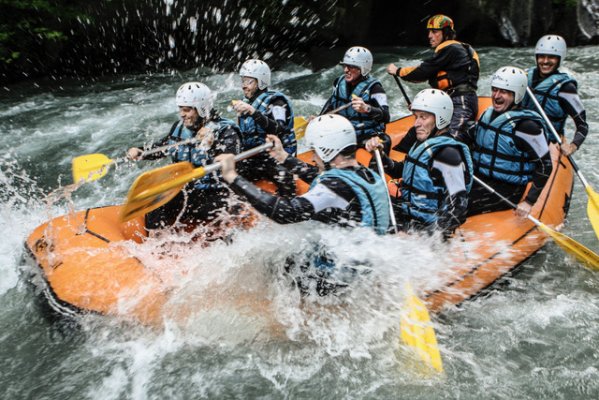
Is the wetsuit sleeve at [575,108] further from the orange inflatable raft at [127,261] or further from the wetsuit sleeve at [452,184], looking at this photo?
the wetsuit sleeve at [452,184]

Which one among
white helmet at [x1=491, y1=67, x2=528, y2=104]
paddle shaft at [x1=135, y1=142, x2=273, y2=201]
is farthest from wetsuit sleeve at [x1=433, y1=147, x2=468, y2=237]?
paddle shaft at [x1=135, y1=142, x2=273, y2=201]

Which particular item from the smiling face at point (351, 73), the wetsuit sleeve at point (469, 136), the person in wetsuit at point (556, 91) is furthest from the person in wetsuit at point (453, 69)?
the wetsuit sleeve at point (469, 136)

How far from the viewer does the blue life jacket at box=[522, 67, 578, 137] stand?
5148 millimetres

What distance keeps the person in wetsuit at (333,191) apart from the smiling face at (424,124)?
0.86 meters

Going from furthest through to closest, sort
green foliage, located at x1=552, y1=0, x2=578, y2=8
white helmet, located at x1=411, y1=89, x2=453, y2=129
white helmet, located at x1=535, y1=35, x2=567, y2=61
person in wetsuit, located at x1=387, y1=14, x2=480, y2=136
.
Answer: green foliage, located at x1=552, y1=0, x2=578, y2=8
person in wetsuit, located at x1=387, y1=14, x2=480, y2=136
white helmet, located at x1=535, y1=35, x2=567, y2=61
white helmet, located at x1=411, y1=89, x2=453, y2=129

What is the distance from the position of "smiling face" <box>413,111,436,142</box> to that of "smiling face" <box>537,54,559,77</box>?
2.37 m

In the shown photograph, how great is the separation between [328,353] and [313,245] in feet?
2.40

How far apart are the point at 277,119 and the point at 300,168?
82 centimetres

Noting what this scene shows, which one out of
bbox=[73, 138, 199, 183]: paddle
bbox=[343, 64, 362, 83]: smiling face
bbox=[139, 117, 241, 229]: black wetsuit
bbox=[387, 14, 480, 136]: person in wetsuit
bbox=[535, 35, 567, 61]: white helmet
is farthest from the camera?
bbox=[387, 14, 480, 136]: person in wetsuit

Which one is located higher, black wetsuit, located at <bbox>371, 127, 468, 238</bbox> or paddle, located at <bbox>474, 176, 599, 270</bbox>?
black wetsuit, located at <bbox>371, 127, 468, 238</bbox>

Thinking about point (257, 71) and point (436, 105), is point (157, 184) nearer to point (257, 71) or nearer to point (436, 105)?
point (257, 71)

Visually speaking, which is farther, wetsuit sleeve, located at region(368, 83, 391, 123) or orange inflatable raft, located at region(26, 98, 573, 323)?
wetsuit sleeve, located at region(368, 83, 391, 123)

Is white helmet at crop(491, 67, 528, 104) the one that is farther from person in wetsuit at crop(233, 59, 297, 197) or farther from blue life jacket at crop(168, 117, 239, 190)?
blue life jacket at crop(168, 117, 239, 190)

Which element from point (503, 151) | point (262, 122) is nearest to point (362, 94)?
point (262, 122)
